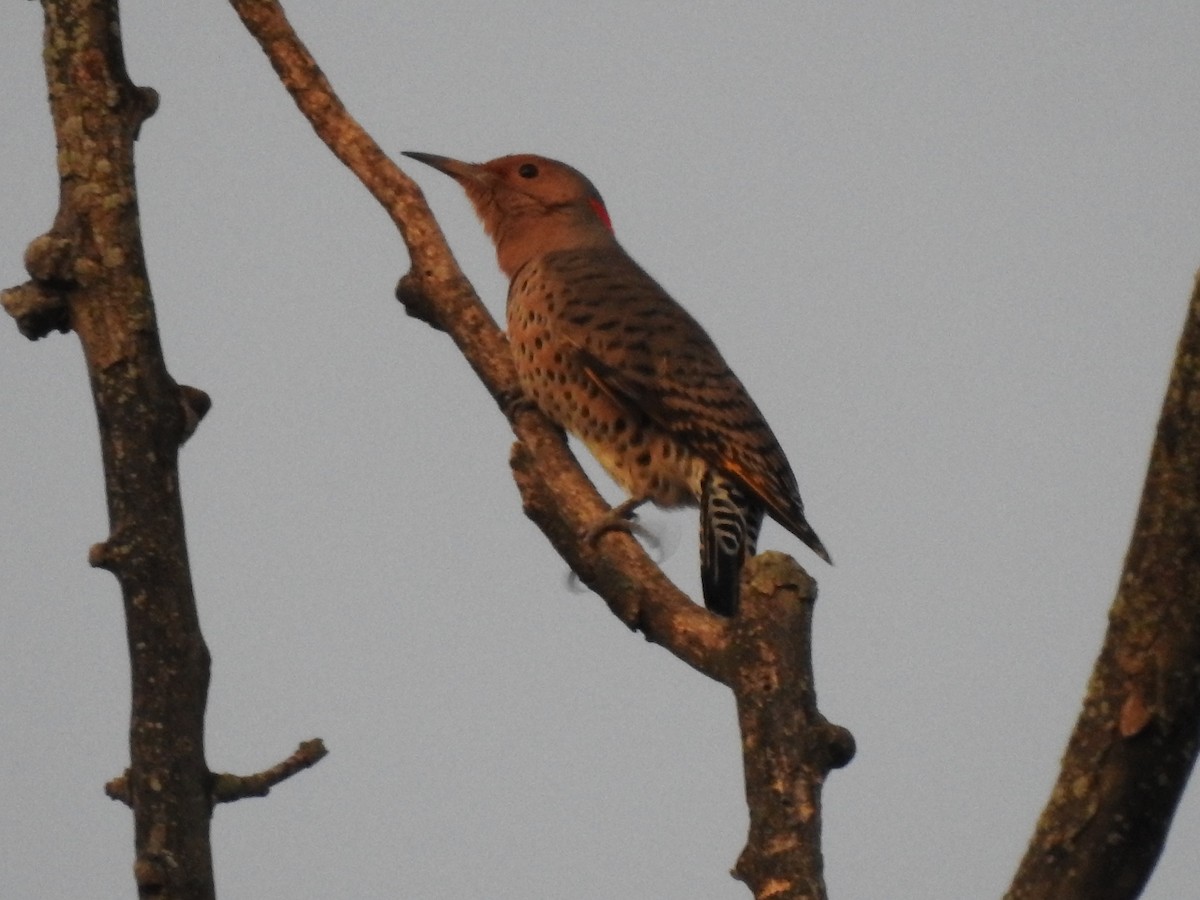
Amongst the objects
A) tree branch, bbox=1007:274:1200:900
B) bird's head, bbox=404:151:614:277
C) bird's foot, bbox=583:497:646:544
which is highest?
bird's head, bbox=404:151:614:277

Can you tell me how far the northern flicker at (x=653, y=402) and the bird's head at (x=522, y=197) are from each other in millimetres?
357

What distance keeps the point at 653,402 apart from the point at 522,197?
1.59m

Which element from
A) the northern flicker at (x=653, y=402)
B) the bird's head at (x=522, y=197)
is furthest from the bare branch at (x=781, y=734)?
the bird's head at (x=522, y=197)

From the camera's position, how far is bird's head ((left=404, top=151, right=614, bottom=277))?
8492 millimetres

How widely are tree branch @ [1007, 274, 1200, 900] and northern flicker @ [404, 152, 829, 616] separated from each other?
3582 millimetres

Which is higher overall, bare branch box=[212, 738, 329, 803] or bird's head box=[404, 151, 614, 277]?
bird's head box=[404, 151, 614, 277]

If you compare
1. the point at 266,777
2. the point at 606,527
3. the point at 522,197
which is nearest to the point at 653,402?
the point at 522,197

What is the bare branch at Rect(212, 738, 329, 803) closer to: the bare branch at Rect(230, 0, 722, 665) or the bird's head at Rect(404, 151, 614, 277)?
the bare branch at Rect(230, 0, 722, 665)

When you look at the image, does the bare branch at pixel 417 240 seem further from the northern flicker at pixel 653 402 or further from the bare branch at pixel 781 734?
the bare branch at pixel 781 734

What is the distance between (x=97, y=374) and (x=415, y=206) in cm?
213

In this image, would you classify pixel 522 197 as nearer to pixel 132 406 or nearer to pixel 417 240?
pixel 417 240

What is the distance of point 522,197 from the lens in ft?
28.0

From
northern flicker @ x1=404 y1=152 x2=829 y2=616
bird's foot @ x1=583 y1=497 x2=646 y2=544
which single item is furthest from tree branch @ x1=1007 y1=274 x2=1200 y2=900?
northern flicker @ x1=404 y1=152 x2=829 y2=616

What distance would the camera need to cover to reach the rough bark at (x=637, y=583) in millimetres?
3688
